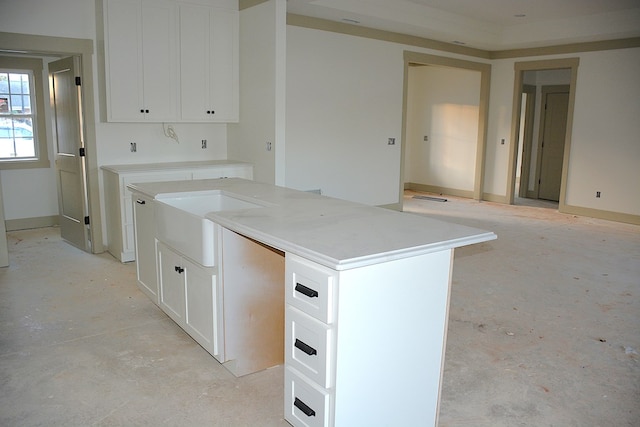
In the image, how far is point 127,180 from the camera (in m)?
4.88

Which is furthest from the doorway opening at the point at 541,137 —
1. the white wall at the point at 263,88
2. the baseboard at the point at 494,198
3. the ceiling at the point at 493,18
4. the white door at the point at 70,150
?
the white door at the point at 70,150

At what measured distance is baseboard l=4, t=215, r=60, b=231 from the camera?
616 centimetres

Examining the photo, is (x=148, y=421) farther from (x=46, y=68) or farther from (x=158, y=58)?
(x=46, y=68)

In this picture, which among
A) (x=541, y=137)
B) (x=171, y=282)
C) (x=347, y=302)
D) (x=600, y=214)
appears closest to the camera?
(x=347, y=302)

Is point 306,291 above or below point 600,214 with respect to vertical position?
above

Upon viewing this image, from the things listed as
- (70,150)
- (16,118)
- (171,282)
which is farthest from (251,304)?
(16,118)

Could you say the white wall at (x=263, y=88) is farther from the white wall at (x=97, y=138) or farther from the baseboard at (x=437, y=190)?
the baseboard at (x=437, y=190)

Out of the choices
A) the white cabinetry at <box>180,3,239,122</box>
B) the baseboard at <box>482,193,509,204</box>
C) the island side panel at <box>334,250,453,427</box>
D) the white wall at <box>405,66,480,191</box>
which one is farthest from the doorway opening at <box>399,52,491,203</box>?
the island side panel at <box>334,250,453,427</box>

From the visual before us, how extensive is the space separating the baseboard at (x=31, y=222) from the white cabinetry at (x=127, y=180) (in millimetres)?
1581

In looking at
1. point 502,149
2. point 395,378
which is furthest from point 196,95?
point 502,149

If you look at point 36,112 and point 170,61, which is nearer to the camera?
point 170,61

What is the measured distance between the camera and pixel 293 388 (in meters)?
2.17

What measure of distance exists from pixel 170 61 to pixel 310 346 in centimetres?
400

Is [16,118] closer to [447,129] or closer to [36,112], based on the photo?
[36,112]
